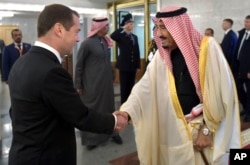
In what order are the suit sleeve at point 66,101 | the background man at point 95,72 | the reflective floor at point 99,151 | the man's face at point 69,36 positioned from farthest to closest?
the background man at point 95,72 → the reflective floor at point 99,151 → the man's face at point 69,36 → the suit sleeve at point 66,101

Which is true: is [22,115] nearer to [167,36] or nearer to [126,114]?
[126,114]

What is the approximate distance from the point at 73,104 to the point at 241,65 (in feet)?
13.1

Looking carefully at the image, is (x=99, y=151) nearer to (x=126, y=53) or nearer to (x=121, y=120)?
(x=121, y=120)

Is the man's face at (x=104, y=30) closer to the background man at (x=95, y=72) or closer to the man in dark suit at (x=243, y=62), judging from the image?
the background man at (x=95, y=72)

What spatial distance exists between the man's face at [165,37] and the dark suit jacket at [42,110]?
71 cm

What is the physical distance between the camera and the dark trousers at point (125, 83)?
4963 mm

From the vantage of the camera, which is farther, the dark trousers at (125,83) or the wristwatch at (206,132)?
the dark trousers at (125,83)

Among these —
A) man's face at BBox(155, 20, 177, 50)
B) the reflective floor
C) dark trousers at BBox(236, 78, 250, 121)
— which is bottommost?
the reflective floor

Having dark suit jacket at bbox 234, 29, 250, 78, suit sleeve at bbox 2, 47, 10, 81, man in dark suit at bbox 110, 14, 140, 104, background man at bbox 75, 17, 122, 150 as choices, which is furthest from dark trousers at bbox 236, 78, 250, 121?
suit sleeve at bbox 2, 47, 10, 81

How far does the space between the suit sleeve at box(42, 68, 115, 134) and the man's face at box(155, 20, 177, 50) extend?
2.26 ft

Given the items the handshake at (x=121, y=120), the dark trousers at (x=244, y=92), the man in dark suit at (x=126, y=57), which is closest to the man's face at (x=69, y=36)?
the handshake at (x=121, y=120)

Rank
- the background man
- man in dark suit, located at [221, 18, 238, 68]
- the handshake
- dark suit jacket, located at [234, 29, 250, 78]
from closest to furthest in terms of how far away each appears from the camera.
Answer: the handshake, the background man, dark suit jacket, located at [234, 29, 250, 78], man in dark suit, located at [221, 18, 238, 68]

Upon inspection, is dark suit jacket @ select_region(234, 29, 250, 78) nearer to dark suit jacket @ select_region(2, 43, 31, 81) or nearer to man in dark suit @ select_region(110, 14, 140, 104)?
man in dark suit @ select_region(110, 14, 140, 104)

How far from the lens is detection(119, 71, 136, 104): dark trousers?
16.3 feet
